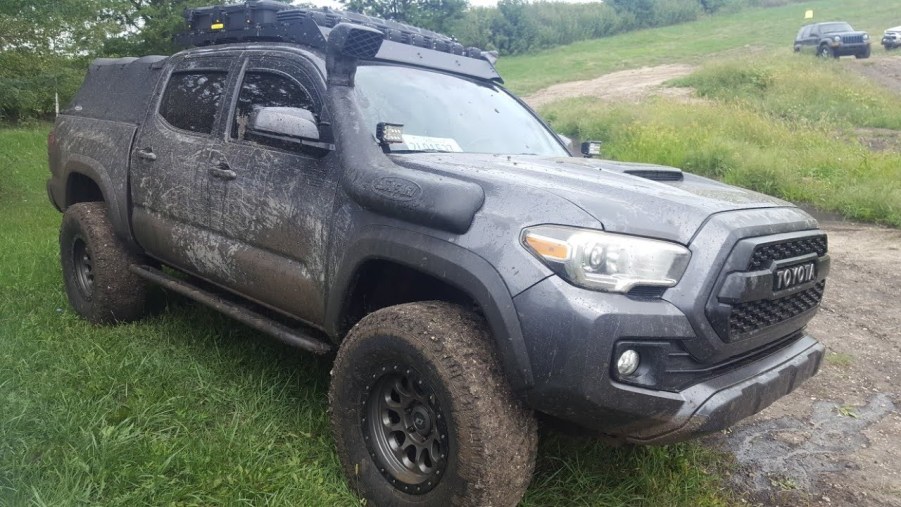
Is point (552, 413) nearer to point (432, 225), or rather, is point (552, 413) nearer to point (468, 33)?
point (432, 225)

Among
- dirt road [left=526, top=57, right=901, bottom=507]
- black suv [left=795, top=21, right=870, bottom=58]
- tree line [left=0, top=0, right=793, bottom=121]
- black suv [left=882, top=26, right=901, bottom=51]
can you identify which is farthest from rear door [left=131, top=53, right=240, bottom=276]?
black suv [left=882, top=26, right=901, bottom=51]

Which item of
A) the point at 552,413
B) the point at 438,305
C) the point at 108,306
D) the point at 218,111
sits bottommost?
the point at 108,306

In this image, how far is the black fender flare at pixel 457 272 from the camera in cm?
234

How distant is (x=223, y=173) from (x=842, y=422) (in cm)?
355

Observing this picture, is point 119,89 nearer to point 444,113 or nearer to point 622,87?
point 444,113

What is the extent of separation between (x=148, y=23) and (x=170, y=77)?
9.46 metres

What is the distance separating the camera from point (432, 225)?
259 centimetres

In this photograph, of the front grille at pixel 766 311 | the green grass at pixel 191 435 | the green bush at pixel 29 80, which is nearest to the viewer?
the front grille at pixel 766 311

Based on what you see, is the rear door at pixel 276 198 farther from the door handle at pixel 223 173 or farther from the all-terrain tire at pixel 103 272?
the all-terrain tire at pixel 103 272

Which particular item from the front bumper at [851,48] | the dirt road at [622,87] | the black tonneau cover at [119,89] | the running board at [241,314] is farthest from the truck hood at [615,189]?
the front bumper at [851,48]

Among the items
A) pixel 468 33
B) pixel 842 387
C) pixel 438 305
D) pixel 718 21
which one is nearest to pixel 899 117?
pixel 842 387

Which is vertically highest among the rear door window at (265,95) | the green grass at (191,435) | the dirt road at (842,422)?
the rear door window at (265,95)

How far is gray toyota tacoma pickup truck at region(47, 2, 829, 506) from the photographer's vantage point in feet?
7.61

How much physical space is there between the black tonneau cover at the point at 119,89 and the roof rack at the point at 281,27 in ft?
1.09
